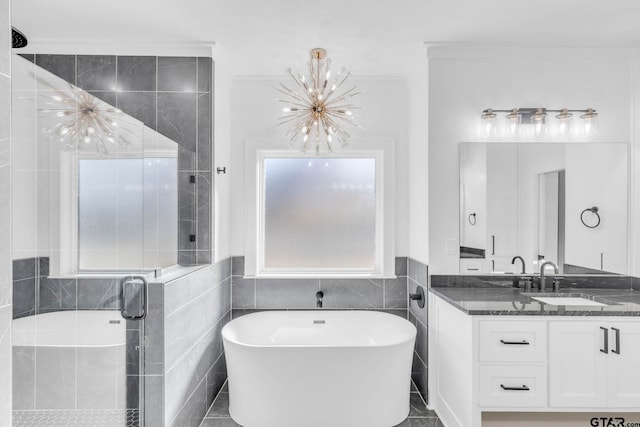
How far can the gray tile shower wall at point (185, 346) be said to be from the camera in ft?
6.48

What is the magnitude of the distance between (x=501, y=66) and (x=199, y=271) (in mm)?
2601

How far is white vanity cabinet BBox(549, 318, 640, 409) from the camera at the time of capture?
6.76 feet

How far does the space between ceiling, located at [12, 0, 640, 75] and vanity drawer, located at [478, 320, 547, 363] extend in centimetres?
185

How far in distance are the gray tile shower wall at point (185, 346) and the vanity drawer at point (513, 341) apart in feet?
5.69

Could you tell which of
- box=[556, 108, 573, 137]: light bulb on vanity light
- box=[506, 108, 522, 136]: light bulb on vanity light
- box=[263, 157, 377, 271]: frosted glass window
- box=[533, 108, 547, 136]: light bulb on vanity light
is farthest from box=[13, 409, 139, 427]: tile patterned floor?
box=[556, 108, 573, 137]: light bulb on vanity light

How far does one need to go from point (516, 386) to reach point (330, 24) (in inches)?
95.2

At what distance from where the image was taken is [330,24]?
7.71 feet

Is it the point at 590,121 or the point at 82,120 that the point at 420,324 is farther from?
the point at 82,120

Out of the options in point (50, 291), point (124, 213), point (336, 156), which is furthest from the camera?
point (336, 156)

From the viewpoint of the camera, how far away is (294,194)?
3369 mm

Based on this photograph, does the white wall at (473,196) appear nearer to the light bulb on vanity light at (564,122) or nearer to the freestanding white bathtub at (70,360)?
the light bulb on vanity light at (564,122)

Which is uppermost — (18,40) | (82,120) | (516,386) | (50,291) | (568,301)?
(18,40)

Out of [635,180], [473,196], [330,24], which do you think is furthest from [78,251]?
[635,180]

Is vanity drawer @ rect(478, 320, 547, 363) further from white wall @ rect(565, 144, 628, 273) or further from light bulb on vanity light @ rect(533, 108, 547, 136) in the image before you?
light bulb on vanity light @ rect(533, 108, 547, 136)
